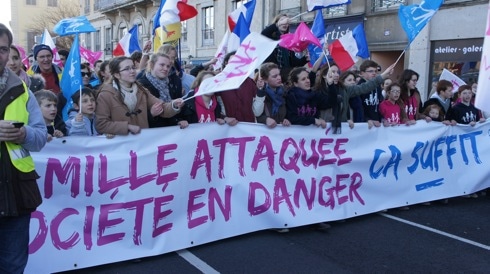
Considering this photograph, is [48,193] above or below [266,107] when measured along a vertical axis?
below

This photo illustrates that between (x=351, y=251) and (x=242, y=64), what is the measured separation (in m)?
1.99

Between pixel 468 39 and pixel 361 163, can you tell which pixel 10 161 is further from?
pixel 468 39

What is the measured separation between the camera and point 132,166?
13.6 feet

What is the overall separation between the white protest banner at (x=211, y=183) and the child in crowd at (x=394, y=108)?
0.33 m

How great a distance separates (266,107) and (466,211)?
2.84m

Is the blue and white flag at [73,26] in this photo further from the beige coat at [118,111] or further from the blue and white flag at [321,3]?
the blue and white flag at [321,3]

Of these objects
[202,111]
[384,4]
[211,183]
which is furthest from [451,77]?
[384,4]

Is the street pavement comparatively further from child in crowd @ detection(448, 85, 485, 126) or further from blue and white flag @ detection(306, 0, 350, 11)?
blue and white flag @ detection(306, 0, 350, 11)

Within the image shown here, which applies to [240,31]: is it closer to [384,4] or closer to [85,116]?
[85,116]

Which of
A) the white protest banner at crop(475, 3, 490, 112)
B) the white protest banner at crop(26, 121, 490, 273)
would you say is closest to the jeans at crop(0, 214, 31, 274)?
the white protest banner at crop(26, 121, 490, 273)

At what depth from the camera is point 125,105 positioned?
4.32 m

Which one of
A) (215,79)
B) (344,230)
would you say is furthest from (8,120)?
(344,230)

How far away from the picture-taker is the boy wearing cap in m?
5.93

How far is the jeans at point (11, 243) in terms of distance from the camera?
265 cm
